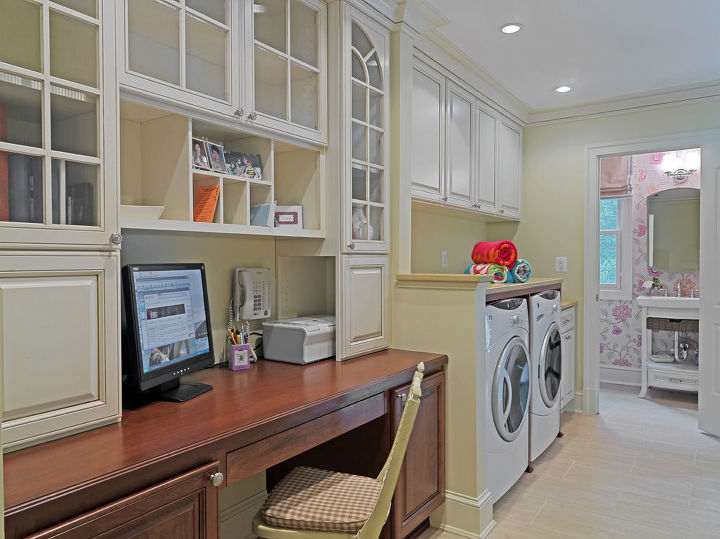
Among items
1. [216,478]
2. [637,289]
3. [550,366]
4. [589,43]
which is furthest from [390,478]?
[637,289]

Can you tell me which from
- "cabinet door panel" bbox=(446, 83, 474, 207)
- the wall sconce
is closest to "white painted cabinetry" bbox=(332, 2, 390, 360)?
"cabinet door panel" bbox=(446, 83, 474, 207)

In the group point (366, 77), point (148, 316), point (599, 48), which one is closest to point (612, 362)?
point (599, 48)

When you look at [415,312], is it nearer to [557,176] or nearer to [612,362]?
[557,176]

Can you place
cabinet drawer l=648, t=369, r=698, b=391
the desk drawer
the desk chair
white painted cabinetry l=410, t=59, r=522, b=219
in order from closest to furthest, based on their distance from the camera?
the desk drawer → the desk chair → white painted cabinetry l=410, t=59, r=522, b=219 → cabinet drawer l=648, t=369, r=698, b=391

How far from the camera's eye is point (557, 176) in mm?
4293

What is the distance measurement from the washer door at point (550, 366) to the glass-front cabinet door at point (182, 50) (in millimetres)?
2372

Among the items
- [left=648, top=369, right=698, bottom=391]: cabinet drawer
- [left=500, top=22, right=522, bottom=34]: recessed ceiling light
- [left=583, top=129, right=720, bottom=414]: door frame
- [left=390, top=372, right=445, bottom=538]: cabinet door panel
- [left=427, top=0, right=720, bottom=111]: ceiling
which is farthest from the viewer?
[left=648, top=369, right=698, bottom=391]: cabinet drawer

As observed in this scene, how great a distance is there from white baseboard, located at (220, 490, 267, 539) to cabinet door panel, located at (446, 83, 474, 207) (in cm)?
199

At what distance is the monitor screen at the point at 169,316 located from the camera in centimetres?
157

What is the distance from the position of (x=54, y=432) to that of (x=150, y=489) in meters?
0.33

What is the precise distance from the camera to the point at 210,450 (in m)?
1.29

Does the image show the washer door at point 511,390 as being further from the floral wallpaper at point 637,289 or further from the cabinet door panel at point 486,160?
the floral wallpaper at point 637,289

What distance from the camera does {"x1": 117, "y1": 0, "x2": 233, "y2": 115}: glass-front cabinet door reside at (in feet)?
5.02

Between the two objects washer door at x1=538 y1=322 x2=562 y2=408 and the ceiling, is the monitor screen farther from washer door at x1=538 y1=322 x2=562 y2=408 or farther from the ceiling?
washer door at x1=538 y1=322 x2=562 y2=408
